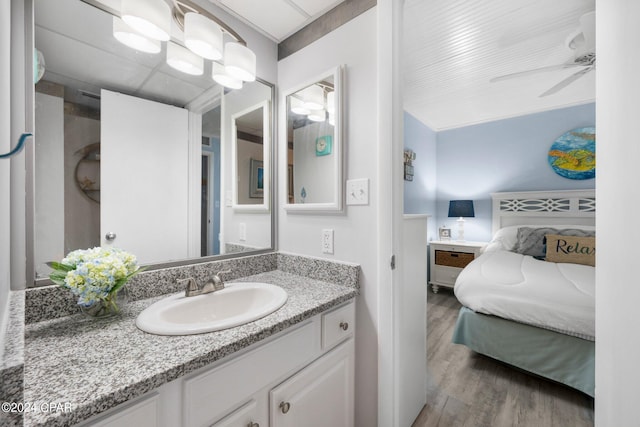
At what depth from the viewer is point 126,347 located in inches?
25.9

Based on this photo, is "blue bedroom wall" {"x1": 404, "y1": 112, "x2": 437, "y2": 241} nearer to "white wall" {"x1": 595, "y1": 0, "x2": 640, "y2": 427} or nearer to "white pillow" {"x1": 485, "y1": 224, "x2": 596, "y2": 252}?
"white pillow" {"x1": 485, "y1": 224, "x2": 596, "y2": 252}

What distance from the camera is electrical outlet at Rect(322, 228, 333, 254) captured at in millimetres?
1290

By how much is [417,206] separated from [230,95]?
2916 mm

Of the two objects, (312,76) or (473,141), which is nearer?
(312,76)

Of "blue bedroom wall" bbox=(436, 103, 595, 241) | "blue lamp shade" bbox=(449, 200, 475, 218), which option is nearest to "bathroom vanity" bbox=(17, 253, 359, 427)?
"blue bedroom wall" bbox=(436, 103, 595, 241)

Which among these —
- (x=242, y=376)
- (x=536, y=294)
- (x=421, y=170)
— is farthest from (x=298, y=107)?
(x=421, y=170)

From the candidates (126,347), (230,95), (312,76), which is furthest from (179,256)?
(312,76)

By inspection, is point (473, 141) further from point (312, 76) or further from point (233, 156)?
point (233, 156)

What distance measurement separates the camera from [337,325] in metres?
1.07

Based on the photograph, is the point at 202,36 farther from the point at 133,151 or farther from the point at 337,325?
the point at 337,325

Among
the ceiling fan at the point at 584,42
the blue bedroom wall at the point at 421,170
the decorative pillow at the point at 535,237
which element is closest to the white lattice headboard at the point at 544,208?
the decorative pillow at the point at 535,237

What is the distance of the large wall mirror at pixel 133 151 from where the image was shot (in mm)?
865

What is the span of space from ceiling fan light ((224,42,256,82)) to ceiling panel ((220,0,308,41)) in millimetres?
196

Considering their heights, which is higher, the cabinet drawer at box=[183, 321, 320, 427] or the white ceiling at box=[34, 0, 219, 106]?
the white ceiling at box=[34, 0, 219, 106]
